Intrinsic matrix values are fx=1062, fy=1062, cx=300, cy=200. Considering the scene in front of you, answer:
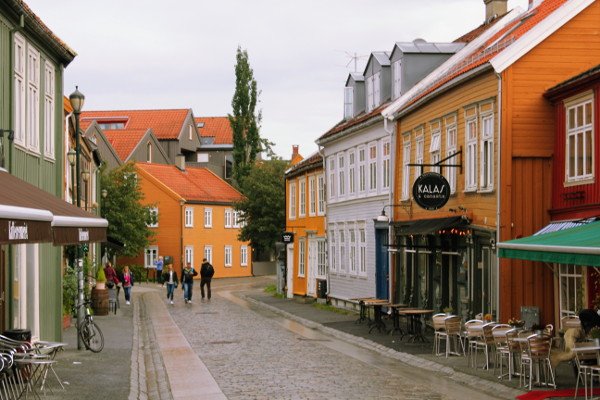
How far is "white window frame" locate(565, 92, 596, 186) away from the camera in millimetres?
19578

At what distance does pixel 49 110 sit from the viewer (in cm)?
2259

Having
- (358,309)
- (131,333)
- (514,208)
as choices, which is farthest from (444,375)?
(358,309)

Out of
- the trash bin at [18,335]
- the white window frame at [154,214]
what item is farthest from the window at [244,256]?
the trash bin at [18,335]

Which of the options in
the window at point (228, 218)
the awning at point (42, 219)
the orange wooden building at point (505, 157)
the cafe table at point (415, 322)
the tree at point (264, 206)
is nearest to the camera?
the awning at point (42, 219)

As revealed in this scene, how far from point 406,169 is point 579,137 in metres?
10.3

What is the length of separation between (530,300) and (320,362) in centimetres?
449

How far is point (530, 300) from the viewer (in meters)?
21.5

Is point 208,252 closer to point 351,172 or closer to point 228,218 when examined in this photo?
point 228,218

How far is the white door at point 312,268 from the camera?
4381 centimetres

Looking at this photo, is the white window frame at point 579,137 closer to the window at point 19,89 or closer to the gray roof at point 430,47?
the window at point 19,89

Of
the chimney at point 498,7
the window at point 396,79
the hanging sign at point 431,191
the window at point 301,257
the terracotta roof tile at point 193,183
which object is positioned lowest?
the window at point 301,257

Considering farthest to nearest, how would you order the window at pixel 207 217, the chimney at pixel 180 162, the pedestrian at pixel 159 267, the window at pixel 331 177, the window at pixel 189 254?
the chimney at pixel 180 162 → the window at pixel 207 217 → the window at pixel 189 254 → the pedestrian at pixel 159 267 → the window at pixel 331 177

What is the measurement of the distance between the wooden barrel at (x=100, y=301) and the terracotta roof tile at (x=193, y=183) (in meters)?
39.8

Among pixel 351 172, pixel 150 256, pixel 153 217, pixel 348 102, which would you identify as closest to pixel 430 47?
pixel 351 172
